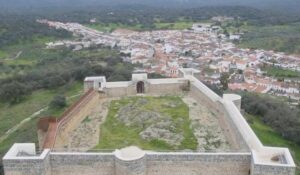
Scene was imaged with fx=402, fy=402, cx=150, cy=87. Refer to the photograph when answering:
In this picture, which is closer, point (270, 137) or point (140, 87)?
point (140, 87)

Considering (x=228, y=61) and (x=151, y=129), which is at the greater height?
(x=151, y=129)

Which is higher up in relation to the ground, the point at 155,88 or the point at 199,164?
the point at 199,164

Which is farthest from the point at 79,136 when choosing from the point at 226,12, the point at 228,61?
the point at 226,12

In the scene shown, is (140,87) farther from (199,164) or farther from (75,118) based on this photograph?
(199,164)

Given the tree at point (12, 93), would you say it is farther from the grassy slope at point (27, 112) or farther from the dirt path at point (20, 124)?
the dirt path at point (20, 124)

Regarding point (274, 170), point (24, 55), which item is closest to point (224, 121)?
point (274, 170)

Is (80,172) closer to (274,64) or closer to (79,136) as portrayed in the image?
(79,136)

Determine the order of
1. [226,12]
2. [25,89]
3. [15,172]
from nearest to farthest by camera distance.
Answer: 1. [15,172]
2. [25,89]
3. [226,12]

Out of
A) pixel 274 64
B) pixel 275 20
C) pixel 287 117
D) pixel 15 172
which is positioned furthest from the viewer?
pixel 275 20
